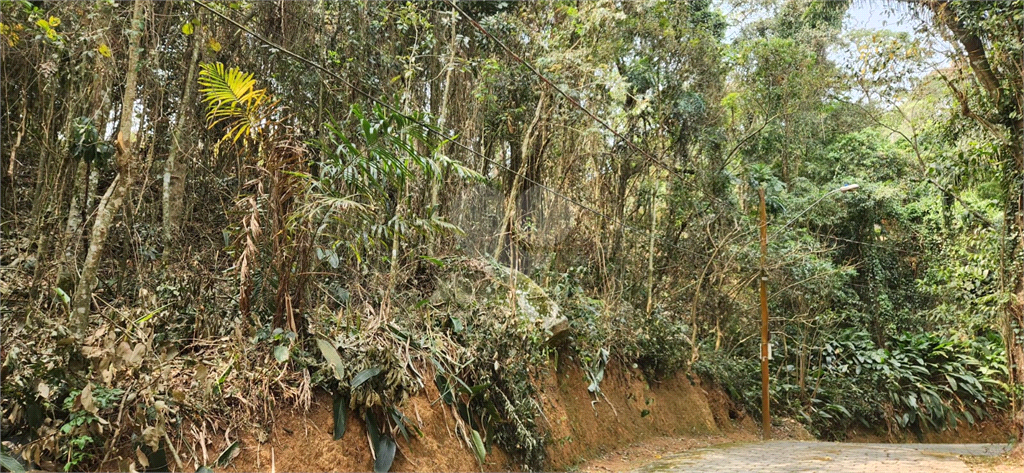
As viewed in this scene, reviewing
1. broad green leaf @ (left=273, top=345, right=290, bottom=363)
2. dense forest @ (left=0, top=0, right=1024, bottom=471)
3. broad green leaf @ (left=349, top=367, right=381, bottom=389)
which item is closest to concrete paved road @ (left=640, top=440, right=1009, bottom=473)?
dense forest @ (left=0, top=0, right=1024, bottom=471)

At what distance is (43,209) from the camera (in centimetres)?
775

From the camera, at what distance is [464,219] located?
12.7 metres

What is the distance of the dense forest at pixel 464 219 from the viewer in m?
6.43

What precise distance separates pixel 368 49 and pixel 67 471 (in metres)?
7.77

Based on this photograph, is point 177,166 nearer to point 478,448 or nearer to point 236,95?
point 236,95

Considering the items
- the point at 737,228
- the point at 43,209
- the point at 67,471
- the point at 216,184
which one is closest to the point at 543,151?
the point at 737,228

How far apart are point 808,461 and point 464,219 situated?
685 centimetres

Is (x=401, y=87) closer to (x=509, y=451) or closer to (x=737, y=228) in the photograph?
(x=509, y=451)

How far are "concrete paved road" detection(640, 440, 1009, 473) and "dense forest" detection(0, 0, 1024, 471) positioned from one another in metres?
1.67

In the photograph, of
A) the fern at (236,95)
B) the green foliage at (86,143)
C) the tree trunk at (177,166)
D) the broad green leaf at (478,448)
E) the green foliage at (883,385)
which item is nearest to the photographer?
the fern at (236,95)

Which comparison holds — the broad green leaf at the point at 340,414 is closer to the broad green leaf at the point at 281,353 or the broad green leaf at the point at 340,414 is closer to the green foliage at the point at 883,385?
the broad green leaf at the point at 281,353

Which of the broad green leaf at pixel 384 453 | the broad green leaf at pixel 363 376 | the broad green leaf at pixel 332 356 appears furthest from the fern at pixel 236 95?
the broad green leaf at pixel 384 453

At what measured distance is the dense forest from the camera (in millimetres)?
6434

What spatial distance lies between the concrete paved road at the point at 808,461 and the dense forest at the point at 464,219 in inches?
65.8
